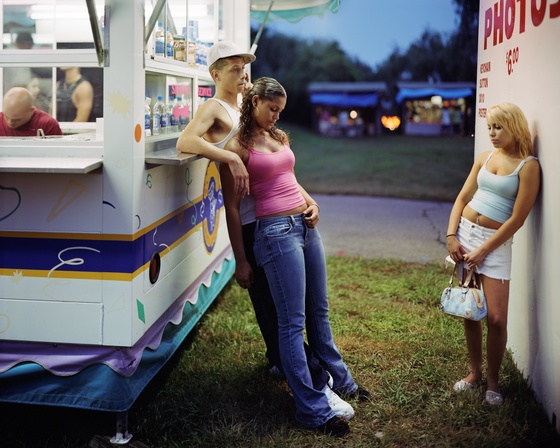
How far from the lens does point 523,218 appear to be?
342 cm

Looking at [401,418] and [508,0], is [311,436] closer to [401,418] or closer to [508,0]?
[401,418]

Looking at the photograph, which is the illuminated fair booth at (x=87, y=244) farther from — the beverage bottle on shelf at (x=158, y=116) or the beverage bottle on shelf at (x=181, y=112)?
the beverage bottle on shelf at (x=181, y=112)


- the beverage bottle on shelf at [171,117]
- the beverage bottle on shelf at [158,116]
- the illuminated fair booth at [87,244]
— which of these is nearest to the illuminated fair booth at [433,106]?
the beverage bottle on shelf at [171,117]

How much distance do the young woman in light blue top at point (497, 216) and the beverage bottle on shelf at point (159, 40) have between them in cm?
188

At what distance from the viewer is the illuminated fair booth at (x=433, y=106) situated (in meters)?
24.3

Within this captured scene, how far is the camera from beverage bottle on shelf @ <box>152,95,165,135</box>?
4.06 meters

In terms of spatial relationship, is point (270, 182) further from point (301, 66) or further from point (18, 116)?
point (301, 66)

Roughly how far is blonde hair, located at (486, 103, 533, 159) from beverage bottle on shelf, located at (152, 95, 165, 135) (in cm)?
193

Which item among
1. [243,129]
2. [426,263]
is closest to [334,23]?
[426,263]

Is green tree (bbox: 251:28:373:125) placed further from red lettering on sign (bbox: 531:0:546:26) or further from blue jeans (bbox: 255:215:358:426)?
blue jeans (bbox: 255:215:358:426)

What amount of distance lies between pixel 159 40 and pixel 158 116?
0.46 metres

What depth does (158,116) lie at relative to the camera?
415 cm

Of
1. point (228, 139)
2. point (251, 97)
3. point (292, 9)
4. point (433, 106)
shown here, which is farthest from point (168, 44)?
point (433, 106)

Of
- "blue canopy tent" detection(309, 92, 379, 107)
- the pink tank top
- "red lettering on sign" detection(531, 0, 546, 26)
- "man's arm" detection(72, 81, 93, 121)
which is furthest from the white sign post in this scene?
"blue canopy tent" detection(309, 92, 379, 107)
